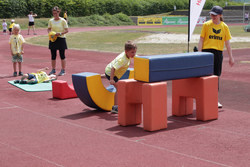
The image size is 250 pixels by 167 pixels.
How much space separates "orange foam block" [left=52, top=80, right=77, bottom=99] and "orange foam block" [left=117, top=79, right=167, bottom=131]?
2.66 meters

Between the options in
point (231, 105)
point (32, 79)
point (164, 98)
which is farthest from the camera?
point (32, 79)

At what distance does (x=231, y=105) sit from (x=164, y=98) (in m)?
2.62

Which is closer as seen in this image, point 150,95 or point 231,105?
point 150,95

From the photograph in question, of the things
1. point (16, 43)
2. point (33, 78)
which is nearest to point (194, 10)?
point (33, 78)

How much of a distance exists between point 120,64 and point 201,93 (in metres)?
1.55

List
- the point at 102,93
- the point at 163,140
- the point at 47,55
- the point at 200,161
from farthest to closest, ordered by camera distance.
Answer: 1. the point at 47,55
2. the point at 102,93
3. the point at 163,140
4. the point at 200,161

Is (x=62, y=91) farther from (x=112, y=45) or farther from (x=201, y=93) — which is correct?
(x=112, y=45)

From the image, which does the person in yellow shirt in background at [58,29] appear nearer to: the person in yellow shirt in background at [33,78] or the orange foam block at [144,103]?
the person in yellow shirt in background at [33,78]

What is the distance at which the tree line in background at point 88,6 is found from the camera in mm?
53406

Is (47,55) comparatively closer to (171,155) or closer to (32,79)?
(32,79)

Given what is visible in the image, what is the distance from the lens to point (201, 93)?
24.2 feet

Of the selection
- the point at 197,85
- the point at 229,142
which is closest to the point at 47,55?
the point at 197,85

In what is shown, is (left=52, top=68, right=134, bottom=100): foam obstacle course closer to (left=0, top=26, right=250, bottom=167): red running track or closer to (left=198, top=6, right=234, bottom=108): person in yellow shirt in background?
(left=0, top=26, right=250, bottom=167): red running track

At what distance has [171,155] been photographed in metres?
5.60
